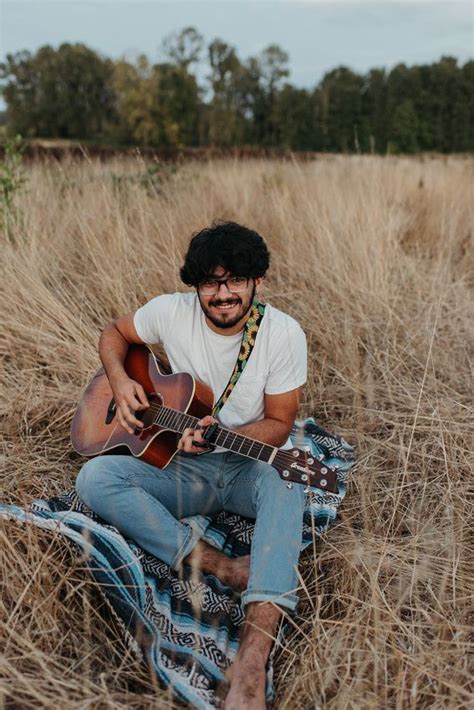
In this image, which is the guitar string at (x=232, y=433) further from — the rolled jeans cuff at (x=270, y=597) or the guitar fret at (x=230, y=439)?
the rolled jeans cuff at (x=270, y=597)

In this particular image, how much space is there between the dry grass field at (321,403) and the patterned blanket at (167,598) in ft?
0.21

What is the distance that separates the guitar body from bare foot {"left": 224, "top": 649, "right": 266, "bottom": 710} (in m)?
0.78

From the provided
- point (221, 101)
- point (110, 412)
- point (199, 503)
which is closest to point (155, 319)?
point (110, 412)

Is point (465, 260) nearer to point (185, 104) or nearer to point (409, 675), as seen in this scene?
point (409, 675)

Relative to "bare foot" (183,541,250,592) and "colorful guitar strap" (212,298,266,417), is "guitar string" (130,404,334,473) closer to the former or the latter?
"colorful guitar strap" (212,298,266,417)

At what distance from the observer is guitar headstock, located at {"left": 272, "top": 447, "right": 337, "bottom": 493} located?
65.8 inches

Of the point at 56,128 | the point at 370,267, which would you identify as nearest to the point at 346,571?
the point at 370,267

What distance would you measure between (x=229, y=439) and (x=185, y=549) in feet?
1.30

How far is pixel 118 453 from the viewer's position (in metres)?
2.32

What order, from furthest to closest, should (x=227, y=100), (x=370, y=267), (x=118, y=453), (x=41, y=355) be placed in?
(x=227, y=100) → (x=370, y=267) → (x=41, y=355) → (x=118, y=453)

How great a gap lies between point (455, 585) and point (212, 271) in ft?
4.12

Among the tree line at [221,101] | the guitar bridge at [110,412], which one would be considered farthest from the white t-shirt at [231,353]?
the tree line at [221,101]

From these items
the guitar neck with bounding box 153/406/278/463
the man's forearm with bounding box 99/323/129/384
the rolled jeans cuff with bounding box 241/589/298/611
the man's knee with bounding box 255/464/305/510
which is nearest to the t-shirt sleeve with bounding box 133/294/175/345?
the man's forearm with bounding box 99/323/129/384

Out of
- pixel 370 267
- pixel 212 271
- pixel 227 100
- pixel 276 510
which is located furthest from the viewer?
pixel 227 100
